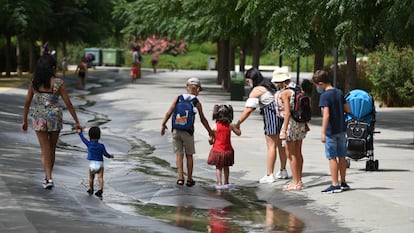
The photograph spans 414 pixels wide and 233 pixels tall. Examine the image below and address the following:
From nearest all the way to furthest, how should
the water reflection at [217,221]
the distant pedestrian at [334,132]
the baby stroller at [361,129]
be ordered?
the water reflection at [217,221] < the distant pedestrian at [334,132] < the baby stroller at [361,129]

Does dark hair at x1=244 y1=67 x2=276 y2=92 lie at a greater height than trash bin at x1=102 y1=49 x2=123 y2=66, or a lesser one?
greater

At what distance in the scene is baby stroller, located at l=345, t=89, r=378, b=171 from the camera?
54.9 ft

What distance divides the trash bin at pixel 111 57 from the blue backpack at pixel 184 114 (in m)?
82.3

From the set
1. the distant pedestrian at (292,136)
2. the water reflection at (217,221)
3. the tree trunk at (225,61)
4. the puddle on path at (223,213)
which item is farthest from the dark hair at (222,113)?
the tree trunk at (225,61)

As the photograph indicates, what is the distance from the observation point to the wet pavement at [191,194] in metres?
11.8

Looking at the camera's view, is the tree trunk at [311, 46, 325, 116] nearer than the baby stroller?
No

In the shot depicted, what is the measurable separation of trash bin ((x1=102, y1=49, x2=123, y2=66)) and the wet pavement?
72.9 meters

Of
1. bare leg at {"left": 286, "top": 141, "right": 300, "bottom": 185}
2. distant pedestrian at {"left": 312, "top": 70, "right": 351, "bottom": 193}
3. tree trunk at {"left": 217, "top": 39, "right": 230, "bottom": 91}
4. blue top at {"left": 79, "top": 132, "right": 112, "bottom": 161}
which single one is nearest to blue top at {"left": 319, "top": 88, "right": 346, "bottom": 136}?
distant pedestrian at {"left": 312, "top": 70, "right": 351, "bottom": 193}

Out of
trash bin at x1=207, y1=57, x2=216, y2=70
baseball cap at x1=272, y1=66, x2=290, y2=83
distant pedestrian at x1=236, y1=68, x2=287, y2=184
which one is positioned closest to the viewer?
baseball cap at x1=272, y1=66, x2=290, y2=83

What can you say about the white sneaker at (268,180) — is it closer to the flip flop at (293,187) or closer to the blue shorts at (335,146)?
the flip flop at (293,187)

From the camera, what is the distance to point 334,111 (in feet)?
47.5

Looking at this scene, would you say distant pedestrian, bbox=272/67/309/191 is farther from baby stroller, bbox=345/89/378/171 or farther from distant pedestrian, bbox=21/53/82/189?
distant pedestrian, bbox=21/53/82/189

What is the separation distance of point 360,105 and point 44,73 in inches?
215

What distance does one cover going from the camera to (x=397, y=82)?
38.0 metres
